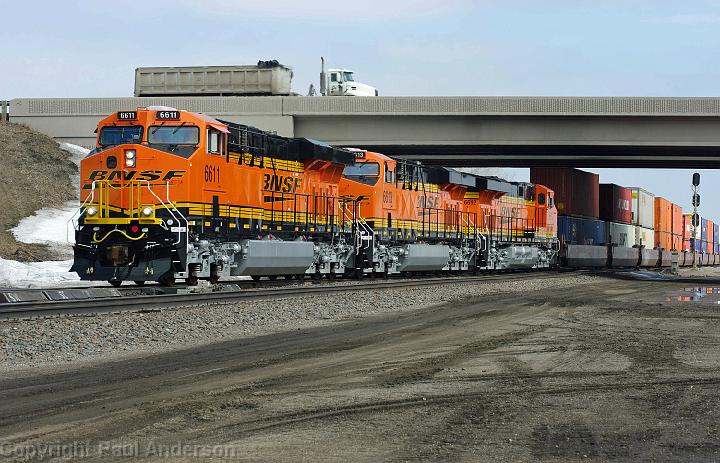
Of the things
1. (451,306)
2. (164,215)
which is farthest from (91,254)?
(451,306)

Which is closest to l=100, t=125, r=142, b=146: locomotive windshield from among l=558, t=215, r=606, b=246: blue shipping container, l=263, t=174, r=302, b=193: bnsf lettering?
l=263, t=174, r=302, b=193: bnsf lettering

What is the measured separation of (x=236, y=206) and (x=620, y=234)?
3700 cm

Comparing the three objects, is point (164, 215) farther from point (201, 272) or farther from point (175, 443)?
point (175, 443)

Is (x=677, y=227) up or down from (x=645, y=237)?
up

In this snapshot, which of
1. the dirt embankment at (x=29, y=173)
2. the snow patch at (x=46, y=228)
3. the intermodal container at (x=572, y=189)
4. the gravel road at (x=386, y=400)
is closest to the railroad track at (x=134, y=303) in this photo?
the gravel road at (x=386, y=400)

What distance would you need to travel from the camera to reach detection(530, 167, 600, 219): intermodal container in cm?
4781

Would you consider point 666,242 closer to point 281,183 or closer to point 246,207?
point 281,183

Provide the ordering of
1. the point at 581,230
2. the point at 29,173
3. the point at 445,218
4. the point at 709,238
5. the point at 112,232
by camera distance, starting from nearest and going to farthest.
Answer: the point at 112,232 → the point at 445,218 → the point at 581,230 → the point at 29,173 → the point at 709,238

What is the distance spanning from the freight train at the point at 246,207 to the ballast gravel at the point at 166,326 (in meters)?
2.88

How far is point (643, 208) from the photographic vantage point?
2360 inches

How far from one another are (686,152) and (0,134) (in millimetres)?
39682

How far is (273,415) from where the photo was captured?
24.3 feet

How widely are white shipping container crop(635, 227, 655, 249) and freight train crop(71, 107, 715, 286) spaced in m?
25.7

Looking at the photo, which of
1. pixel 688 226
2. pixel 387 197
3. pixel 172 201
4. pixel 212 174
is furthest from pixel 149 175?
pixel 688 226
